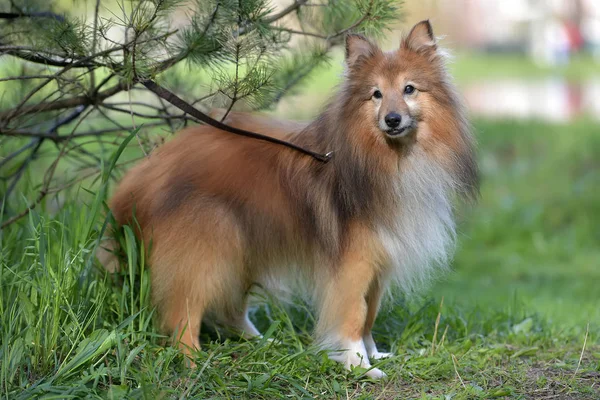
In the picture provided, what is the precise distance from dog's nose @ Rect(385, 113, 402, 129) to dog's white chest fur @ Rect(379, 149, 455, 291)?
277 millimetres

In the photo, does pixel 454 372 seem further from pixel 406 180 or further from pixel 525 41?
pixel 525 41

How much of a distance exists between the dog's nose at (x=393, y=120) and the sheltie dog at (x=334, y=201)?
0.32 ft

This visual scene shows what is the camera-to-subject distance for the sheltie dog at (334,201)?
4227mm

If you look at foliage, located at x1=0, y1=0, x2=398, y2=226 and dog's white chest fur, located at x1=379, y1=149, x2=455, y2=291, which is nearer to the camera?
foliage, located at x1=0, y1=0, x2=398, y2=226

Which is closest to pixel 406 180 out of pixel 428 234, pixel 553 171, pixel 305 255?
pixel 428 234

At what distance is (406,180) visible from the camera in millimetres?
4273

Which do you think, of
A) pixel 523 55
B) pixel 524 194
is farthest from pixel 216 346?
pixel 523 55

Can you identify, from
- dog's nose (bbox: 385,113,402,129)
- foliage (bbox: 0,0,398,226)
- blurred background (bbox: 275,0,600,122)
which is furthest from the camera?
blurred background (bbox: 275,0,600,122)

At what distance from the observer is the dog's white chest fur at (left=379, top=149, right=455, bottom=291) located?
427 cm

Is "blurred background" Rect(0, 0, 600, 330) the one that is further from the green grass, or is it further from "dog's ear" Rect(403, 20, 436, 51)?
the green grass

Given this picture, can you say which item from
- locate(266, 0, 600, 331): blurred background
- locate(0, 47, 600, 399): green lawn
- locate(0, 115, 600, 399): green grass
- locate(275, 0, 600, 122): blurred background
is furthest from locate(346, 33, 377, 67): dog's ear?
locate(275, 0, 600, 122): blurred background

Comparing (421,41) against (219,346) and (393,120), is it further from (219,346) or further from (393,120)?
(219,346)

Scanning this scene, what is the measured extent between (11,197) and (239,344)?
235 centimetres

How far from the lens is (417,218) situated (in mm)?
4320
